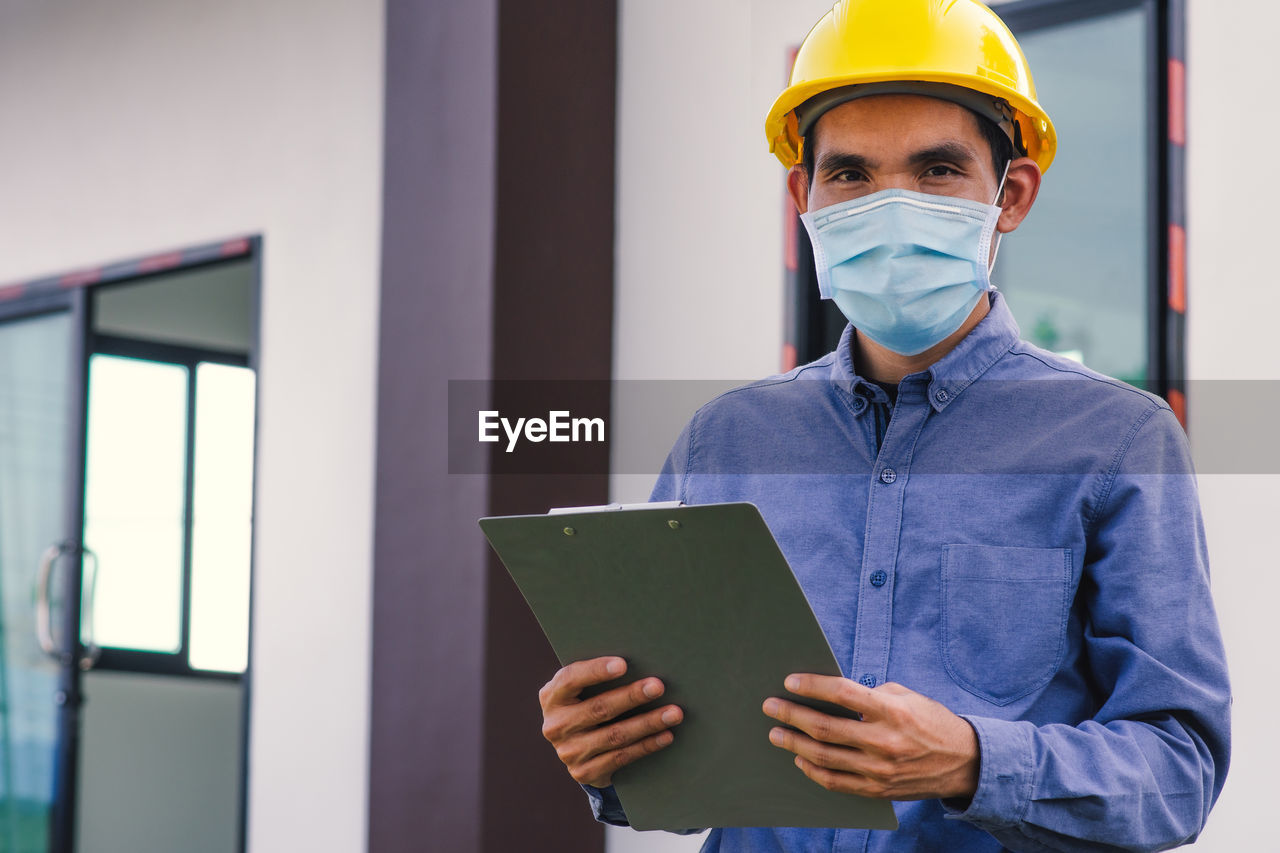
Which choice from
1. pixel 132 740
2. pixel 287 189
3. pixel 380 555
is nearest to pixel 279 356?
pixel 287 189

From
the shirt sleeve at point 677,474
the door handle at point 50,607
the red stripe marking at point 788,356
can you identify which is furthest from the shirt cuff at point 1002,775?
the door handle at point 50,607

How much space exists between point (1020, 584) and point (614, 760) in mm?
376

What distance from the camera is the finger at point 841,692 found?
44.5 inches

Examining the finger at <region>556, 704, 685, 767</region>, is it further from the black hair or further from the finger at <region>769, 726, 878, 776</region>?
the black hair

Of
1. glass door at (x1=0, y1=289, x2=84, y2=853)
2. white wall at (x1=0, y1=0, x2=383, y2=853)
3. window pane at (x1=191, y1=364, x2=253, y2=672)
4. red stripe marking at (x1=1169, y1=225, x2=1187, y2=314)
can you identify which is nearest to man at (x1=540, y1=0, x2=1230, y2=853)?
red stripe marking at (x1=1169, y1=225, x2=1187, y2=314)

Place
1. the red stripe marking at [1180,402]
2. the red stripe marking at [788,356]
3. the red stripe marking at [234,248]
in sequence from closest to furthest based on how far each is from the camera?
the red stripe marking at [1180,402] < the red stripe marking at [788,356] < the red stripe marking at [234,248]

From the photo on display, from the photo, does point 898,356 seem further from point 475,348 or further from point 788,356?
point 475,348

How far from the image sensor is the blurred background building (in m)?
2.68

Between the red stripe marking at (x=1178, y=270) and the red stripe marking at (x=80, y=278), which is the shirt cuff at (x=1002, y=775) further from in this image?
the red stripe marking at (x=80, y=278)

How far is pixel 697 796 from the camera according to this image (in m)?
1.29

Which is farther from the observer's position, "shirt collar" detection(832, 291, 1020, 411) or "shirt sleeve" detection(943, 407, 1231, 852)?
"shirt collar" detection(832, 291, 1020, 411)

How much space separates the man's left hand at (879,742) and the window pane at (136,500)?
4043 mm

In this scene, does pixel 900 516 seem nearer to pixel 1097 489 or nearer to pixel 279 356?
pixel 1097 489

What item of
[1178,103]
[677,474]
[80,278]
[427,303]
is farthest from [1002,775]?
[80,278]
